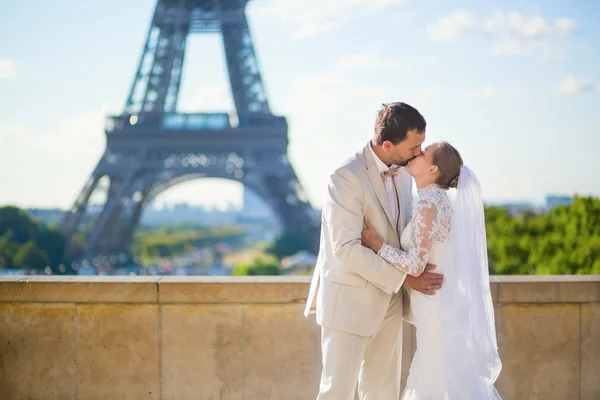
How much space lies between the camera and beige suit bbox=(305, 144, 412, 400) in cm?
347

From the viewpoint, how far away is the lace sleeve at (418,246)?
3516 millimetres

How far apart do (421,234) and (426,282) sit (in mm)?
249

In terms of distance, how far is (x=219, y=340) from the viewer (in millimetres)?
4941

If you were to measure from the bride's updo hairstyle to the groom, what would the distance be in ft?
0.49

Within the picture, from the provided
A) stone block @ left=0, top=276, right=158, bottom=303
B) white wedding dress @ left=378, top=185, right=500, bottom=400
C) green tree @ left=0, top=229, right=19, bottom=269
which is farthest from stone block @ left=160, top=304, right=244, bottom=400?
green tree @ left=0, top=229, right=19, bottom=269

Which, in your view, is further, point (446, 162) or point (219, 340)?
point (219, 340)

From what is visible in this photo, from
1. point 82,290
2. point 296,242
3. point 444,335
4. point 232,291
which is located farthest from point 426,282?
point 296,242

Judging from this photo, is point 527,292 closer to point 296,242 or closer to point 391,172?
point 391,172

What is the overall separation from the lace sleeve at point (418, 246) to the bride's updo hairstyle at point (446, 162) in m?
0.19

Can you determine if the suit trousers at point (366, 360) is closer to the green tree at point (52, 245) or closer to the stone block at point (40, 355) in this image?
the stone block at point (40, 355)

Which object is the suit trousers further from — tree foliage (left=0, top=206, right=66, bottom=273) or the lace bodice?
tree foliage (left=0, top=206, right=66, bottom=273)

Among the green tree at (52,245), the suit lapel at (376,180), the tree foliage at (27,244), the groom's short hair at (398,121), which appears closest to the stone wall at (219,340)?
the suit lapel at (376,180)

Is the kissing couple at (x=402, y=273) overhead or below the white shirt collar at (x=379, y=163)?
below

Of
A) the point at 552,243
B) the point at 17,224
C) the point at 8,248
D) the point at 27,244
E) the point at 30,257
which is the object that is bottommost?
the point at 30,257
